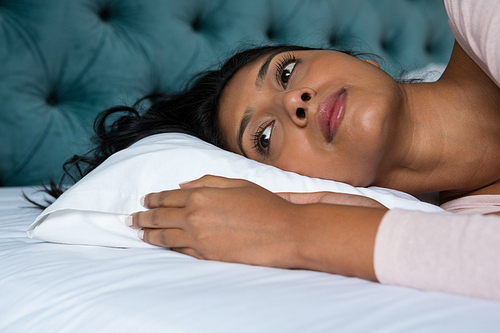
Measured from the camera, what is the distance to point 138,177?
2.22 ft

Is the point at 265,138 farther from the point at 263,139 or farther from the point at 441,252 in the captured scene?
the point at 441,252

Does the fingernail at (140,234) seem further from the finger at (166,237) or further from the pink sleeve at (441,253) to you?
the pink sleeve at (441,253)

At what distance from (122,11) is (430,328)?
128 cm

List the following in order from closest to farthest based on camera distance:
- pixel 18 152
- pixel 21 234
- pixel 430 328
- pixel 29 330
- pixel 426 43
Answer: pixel 430 328, pixel 29 330, pixel 21 234, pixel 18 152, pixel 426 43

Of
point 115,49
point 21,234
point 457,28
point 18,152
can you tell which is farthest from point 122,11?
point 457,28

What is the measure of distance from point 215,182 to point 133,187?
0.54 feet

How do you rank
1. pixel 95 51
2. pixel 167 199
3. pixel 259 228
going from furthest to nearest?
1. pixel 95 51
2. pixel 167 199
3. pixel 259 228

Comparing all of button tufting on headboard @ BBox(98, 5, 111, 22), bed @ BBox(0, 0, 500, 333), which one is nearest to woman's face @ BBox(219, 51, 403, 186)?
bed @ BBox(0, 0, 500, 333)

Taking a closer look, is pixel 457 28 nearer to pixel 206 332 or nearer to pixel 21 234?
pixel 206 332

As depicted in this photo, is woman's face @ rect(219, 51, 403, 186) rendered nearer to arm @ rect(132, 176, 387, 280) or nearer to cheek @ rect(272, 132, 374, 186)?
cheek @ rect(272, 132, 374, 186)

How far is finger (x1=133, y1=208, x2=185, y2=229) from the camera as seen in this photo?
575 mm

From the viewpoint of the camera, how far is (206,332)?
349 millimetres

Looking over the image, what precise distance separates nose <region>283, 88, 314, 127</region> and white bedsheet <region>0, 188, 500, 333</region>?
394mm

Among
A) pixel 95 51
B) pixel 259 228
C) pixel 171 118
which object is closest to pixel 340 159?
pixel 259 228
